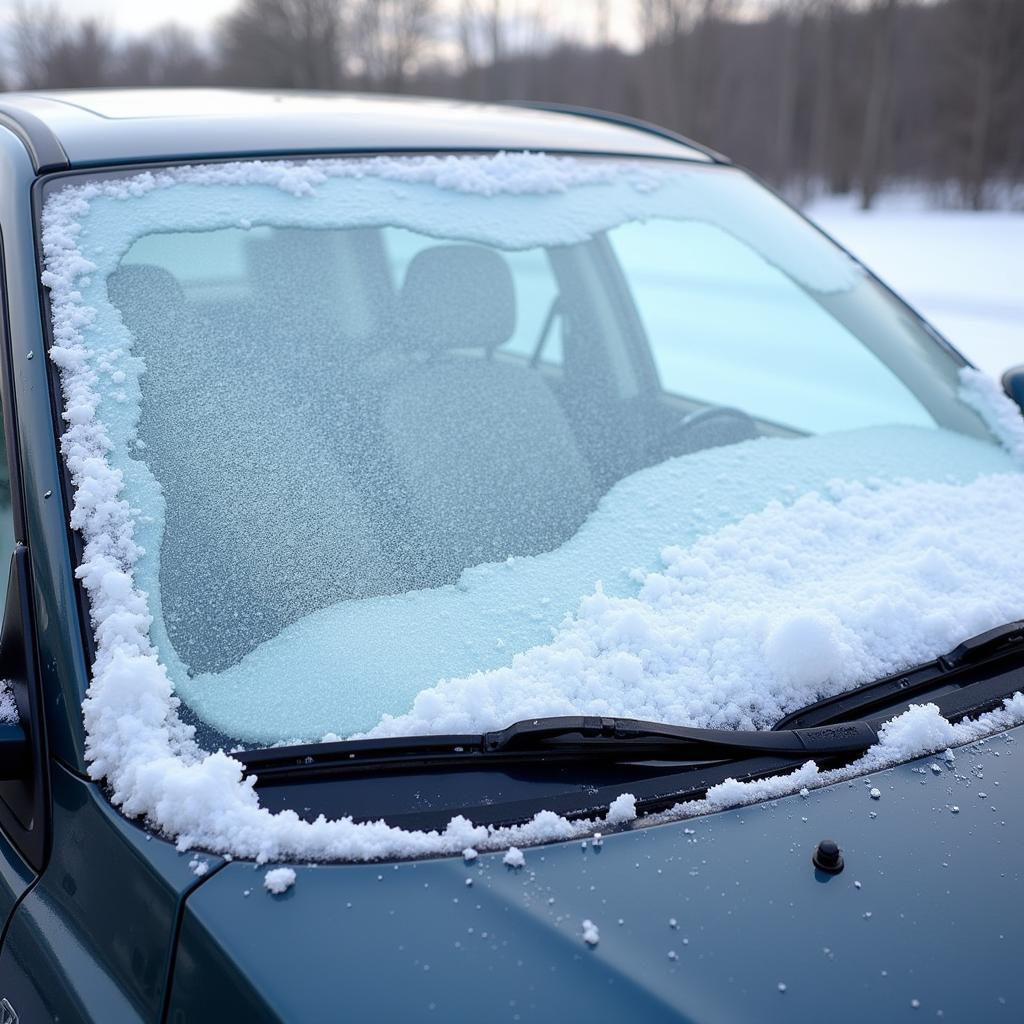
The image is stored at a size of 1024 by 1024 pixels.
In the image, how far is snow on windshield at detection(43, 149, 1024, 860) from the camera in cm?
104

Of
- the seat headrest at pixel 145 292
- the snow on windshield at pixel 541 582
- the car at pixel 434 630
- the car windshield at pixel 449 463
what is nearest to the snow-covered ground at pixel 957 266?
the car windshield at pixel 449 463

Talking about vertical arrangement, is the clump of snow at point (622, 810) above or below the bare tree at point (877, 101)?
below

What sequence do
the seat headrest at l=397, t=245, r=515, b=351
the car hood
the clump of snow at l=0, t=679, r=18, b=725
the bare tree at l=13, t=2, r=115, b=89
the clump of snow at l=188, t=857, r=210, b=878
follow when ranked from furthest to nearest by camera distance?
the bare tree at l=13, t=2, r=115, b=89, the seat headrest at l=397, t=245, r=515, b=351, the clump of snow at l=0, t=679, r=18, b=725, the clump of snow at l=188, t=857, r=210, b=878, the car hood

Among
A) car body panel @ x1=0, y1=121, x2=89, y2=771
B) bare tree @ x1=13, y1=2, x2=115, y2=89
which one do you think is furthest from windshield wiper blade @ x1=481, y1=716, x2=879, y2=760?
bare tree @ x1=13, y1=2, x2=115, y2=89

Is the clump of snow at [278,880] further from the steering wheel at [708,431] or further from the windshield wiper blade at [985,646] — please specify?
the steering wheel at [708,431]

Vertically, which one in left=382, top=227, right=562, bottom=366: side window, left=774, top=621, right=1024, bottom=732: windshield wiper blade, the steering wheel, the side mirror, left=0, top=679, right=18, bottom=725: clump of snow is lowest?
left=774, top=621, right=1024, bottom=732: windshield wiper blade

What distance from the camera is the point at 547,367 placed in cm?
187

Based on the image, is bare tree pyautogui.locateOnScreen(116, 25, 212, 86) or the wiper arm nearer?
the wiper arm

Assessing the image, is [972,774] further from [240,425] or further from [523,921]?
[240,425]

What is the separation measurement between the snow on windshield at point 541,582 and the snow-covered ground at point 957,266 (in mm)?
4854

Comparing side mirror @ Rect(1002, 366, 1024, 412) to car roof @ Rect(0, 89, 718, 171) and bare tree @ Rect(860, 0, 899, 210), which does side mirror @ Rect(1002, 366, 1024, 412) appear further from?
bare tree @ Rect(860, 0, 899, 210)

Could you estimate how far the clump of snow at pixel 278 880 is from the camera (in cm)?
92

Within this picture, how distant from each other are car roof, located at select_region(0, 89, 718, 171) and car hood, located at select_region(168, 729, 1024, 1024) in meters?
1.16

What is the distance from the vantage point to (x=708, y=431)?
1820mm
